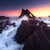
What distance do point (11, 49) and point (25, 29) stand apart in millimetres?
2537

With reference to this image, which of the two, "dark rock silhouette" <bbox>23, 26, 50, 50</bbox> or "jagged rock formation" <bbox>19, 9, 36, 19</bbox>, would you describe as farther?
"jagged rock formation" <bbox>19, 9, 36, 19</bbox>

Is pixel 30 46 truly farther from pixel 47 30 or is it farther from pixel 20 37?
pixel 47 30

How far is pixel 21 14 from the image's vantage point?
18.8 m

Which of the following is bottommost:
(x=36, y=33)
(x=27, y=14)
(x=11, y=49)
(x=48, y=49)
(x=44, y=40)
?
(x=11, y=49)

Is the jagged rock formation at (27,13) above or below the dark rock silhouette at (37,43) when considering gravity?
above

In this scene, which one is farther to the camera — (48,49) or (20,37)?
(20,37)

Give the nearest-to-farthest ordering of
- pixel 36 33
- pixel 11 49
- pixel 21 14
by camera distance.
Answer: pixel 36 33 < pixel 11 49 < pixel 21 14

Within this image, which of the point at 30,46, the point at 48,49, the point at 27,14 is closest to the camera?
the point at 48,49

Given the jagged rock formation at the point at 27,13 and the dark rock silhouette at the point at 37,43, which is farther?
the jagged rock formation at the point at 27,13

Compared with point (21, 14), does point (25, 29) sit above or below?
below

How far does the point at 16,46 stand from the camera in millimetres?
7914

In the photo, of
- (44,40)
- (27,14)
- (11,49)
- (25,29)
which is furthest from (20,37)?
(27,14)

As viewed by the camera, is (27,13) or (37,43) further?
(27,13)

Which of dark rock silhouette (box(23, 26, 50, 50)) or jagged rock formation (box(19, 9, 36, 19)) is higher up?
jagged rock formation (box(19, 9, 36, 19))
